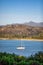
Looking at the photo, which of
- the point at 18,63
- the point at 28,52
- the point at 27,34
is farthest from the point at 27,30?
the point at 18,63

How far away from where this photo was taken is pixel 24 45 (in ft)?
14.8

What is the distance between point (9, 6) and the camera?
4594 millimetres

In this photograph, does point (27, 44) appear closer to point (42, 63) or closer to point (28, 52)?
point (28, 52)

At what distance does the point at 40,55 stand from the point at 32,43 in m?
0.29

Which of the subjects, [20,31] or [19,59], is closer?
[19,59]

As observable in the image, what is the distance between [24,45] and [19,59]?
1.01 ft

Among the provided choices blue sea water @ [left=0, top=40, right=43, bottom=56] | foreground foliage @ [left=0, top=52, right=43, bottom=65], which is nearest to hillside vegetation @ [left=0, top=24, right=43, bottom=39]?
blue sea water @ [left=0, top=40, right=43, bottom=56]

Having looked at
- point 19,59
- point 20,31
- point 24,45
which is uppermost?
point 20,31

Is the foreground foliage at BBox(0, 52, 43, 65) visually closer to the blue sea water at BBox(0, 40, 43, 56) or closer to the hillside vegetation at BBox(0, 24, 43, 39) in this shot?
the blue sea water at BBox(0, 40, 43, 56)

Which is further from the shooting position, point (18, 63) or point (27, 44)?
point (27, 44)

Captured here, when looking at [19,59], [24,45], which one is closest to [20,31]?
[24,45]

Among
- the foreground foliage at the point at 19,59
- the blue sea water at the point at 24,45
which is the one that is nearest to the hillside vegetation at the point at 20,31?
the blue sea water at the point at 24,45

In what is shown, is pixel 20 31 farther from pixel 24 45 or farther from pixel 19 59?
pixel 19 59

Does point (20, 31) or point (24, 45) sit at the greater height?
point (20, 31)
